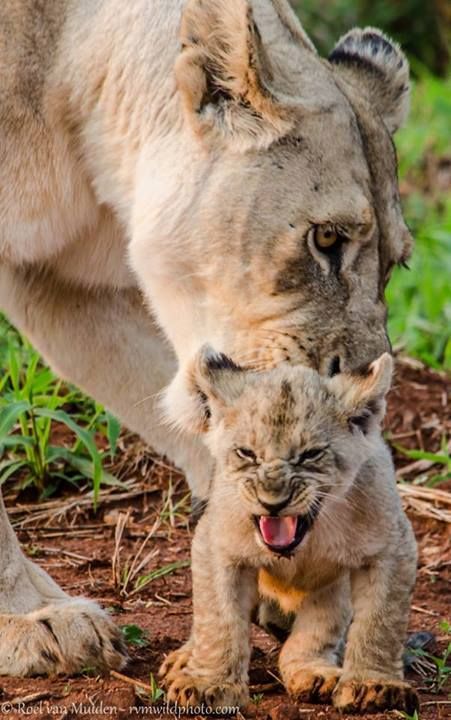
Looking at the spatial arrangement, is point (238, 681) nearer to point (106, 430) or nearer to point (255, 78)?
point (255, 78)

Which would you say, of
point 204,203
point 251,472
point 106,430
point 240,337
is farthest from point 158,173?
point 106,430

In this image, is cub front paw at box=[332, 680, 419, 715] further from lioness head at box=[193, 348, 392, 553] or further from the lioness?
the lioness

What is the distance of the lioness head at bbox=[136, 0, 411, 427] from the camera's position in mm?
3832

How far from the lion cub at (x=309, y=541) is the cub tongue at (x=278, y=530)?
0.01 metres

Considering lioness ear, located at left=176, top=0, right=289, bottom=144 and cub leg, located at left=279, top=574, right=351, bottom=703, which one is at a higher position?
lioness ear, located at left=176, top=0, right=289, bottom=144

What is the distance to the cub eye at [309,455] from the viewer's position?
3.19m

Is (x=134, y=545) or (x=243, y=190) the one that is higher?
(x=243, y=190)

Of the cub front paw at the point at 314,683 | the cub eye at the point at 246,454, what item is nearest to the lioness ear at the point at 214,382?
the cub eye at the point at 246,454

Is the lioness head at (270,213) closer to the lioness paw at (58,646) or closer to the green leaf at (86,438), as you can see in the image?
the lioness paw at (58,646)

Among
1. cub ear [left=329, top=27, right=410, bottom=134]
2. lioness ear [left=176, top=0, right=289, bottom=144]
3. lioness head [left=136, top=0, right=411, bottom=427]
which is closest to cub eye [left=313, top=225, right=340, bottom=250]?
lioness head [left=136, top=0, right=411, bottom=427]

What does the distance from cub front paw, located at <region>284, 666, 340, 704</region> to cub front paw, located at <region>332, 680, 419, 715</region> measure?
72 mm

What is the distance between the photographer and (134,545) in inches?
190

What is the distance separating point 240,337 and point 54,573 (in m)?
1.20

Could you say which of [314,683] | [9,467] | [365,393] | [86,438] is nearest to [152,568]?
[86,438]
